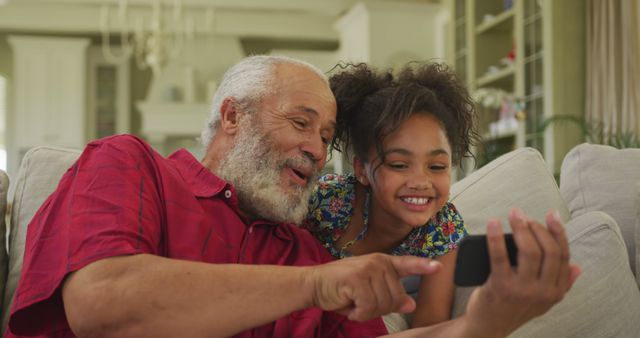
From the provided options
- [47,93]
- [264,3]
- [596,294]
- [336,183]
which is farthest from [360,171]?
[47,93]

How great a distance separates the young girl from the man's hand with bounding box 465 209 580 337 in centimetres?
59

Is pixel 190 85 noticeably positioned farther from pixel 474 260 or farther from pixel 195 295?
pixel 474 260

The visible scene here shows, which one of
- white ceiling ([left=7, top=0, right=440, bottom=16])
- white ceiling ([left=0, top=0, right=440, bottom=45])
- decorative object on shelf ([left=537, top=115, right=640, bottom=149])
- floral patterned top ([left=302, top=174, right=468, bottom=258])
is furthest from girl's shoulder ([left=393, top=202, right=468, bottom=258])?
white ceiling ([left=7, top=0, right=440, bottom=16])

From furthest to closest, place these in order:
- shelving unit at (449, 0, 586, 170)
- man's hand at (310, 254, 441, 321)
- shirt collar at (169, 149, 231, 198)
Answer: shelving unit at (449, 0, 586, 170) < shirt collar at (169, 149, 231, 198) < man's hand at (310, 254, 441, 321)

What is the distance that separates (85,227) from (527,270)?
1.94ft

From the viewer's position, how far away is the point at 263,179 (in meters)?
1.33

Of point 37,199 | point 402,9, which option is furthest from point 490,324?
point 402,9

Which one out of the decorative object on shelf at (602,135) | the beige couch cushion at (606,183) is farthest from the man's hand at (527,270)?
the decorative object on shelf at (602,135)

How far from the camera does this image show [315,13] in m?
8.34

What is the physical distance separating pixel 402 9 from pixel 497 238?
23.3 ft

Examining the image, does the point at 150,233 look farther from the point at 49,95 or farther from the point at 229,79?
the point at 49,95

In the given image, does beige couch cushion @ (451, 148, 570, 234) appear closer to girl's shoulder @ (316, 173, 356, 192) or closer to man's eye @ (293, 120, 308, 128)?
girl's shoulder @ (316, 173, 356, 192)

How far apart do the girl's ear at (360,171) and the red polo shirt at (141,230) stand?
0.77ft

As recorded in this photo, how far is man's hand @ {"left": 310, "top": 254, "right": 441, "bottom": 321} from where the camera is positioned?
875 millimetres
